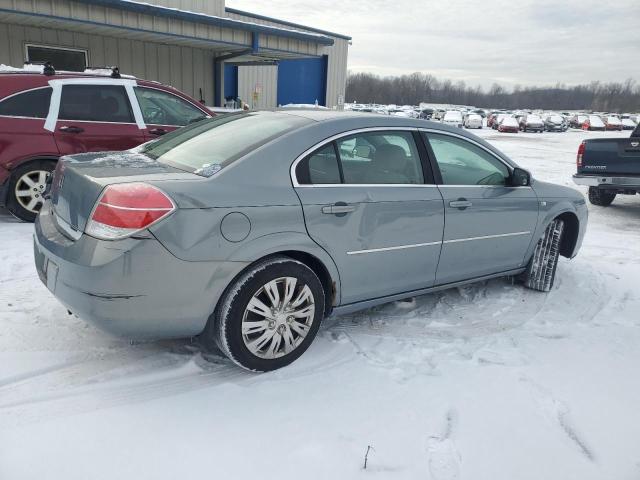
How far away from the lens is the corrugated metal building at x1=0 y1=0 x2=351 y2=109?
31.9ft

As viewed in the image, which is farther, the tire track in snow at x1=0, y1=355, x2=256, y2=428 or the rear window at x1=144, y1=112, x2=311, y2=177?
the rear window at x1=144, y1=112, x2=311, y2=177

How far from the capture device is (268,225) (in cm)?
295

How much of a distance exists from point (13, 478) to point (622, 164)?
8.92 metres

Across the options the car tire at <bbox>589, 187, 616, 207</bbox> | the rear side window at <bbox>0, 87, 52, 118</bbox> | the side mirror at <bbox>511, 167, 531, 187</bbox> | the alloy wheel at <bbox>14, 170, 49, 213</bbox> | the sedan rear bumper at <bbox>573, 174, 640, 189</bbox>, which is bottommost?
the car tire at <bbox>589, 187, 616, 207</bbox>

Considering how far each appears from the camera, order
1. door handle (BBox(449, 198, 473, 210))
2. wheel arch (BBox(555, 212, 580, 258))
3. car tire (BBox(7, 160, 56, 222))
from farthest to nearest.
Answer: car tire (BBox(7, 160, 56, 222))
wheel arch (BBox(555, 212, 580, 258))
door handle (BBox(449, 198, 473, 210))

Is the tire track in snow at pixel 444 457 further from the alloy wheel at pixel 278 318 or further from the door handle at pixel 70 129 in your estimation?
the door handle at pixel 70 129

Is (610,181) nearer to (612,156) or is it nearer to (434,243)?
(612,156)

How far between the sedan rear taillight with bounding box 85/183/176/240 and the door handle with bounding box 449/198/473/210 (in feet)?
6.87

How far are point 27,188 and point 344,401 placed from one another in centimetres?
490

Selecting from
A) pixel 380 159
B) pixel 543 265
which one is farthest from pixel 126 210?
pixel 543 265

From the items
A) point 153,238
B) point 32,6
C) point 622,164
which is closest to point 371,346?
point 153,238

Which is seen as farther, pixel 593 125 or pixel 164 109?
pixel 593 125

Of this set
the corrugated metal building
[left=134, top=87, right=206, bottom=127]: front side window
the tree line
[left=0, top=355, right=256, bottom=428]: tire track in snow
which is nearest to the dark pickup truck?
the corrugated metal building

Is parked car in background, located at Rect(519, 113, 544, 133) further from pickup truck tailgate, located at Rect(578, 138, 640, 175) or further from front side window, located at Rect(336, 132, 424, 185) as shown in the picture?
front side window, located at Rect(336, 132, 424, 185)
